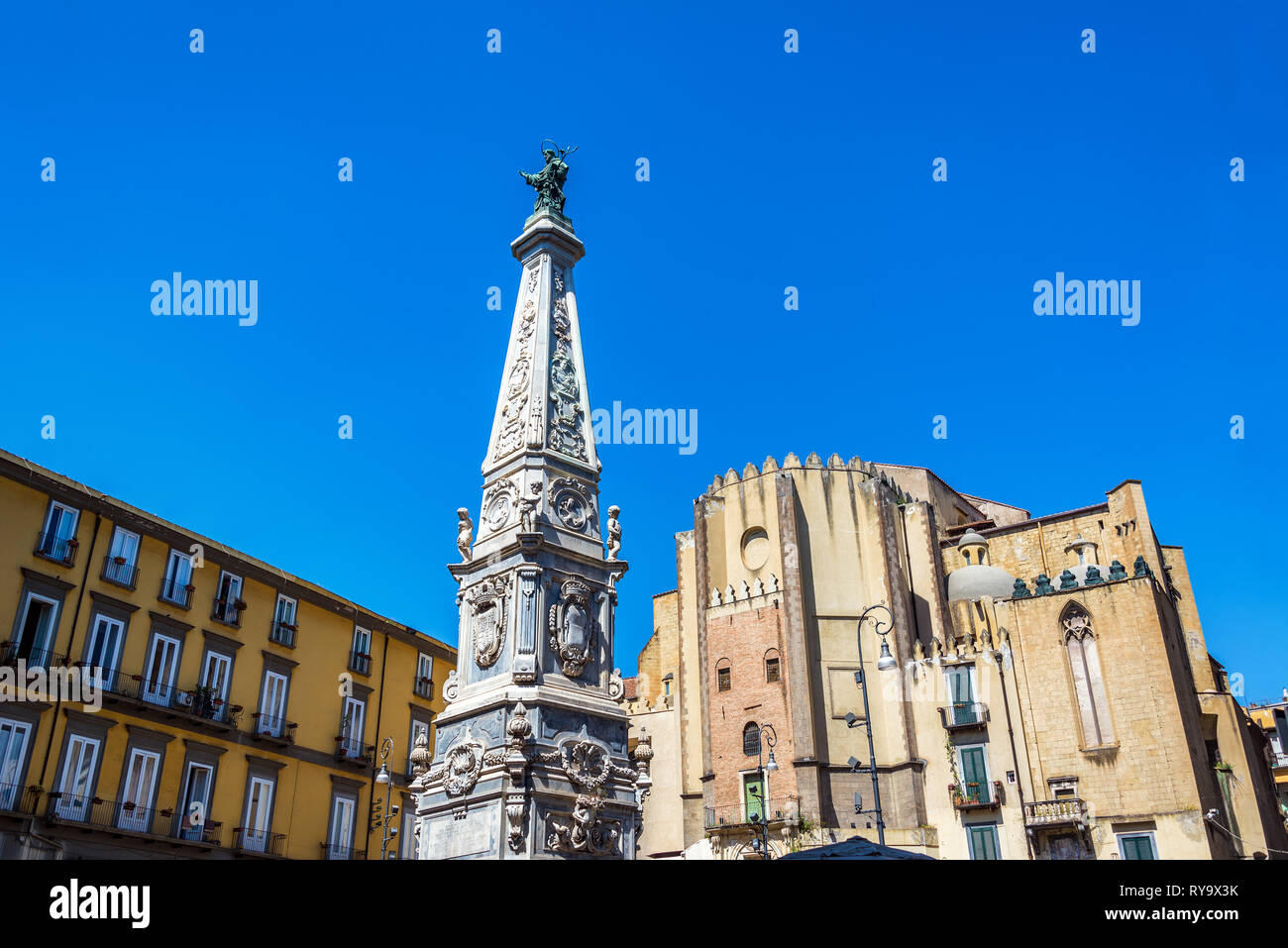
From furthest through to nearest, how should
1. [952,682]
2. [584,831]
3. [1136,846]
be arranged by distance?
[952,682], [1136,846], [584,831]

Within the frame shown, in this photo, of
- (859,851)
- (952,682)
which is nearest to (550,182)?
(859,851)

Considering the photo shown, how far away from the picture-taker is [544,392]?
16969 millimetres

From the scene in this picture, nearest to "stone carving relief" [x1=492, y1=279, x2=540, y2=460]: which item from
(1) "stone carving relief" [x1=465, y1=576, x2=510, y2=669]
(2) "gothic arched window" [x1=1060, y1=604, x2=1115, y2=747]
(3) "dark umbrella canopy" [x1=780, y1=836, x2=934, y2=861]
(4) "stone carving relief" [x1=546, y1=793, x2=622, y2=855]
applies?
(1) "stone carving relief" [x1=465, y1=576, x2=510, y2=669]

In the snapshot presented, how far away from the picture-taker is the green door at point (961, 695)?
36128mm

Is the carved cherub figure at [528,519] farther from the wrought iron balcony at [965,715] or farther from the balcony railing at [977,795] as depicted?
the wrought iron balcony at [965,715]

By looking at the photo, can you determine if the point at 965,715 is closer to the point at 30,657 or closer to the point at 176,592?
the point at 176,592

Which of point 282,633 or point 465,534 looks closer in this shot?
A: point 465,534

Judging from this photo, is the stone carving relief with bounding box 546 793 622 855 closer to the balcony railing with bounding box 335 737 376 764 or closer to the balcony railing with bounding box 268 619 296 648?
the balcony railing with bounding box 335 737 376 764

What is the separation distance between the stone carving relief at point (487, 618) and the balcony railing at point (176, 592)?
17156 millimetres

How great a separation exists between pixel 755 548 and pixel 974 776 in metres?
13.2

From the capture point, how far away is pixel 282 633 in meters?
32.3
